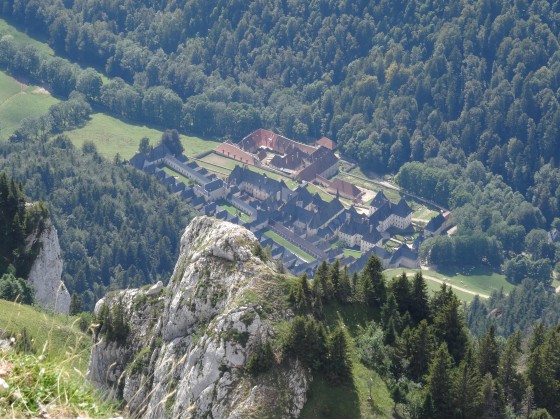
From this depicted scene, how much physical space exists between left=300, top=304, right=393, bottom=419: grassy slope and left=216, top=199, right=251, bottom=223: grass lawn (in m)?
126

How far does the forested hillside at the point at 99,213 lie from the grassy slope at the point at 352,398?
328 feet

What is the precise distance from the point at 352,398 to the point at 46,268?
45921mm

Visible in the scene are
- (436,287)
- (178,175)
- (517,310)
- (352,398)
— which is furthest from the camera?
(178,175)

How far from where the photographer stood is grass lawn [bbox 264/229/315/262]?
168 meters

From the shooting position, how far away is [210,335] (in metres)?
50.0

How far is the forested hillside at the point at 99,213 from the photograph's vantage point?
158 meters

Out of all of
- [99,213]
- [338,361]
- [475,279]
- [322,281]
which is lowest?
[99,213]

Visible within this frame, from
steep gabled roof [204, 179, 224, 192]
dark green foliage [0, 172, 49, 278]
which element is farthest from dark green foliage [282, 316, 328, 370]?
steep gabled roof [204, 179, 224, 192]

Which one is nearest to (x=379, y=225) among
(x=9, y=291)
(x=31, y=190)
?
(x=31, y=190)

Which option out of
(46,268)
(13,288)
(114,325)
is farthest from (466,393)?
(46,268)

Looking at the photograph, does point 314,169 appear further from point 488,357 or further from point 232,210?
point 488,357

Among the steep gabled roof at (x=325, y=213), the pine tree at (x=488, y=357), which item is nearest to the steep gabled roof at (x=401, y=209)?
the steep gabled roof at (x=325, y=213)

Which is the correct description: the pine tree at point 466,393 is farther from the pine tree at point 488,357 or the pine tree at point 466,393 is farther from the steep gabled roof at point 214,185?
the steep gabled roof at point 214,185

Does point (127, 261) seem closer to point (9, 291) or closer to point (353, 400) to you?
point (9, 291)
